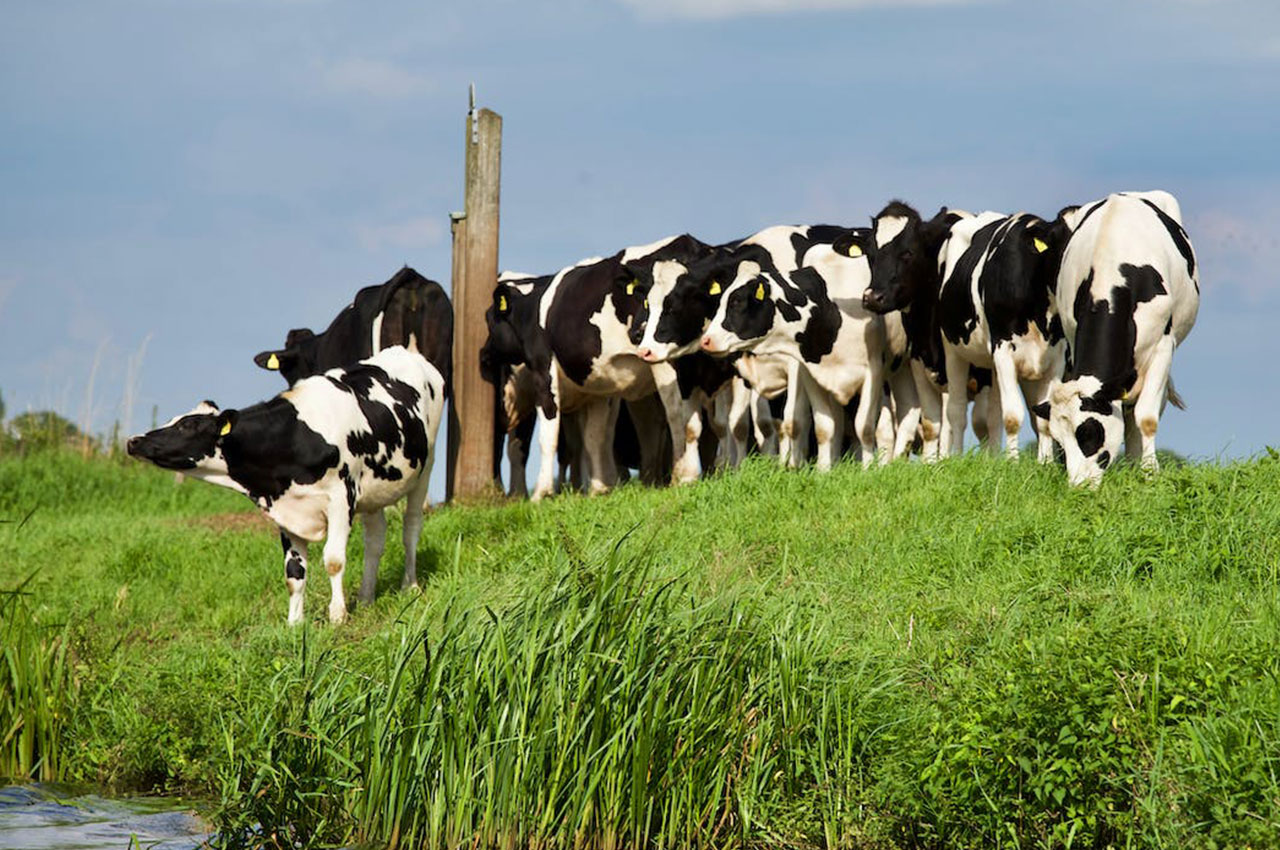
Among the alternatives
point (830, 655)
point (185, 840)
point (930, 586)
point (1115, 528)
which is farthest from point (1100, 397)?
point (185, 840)

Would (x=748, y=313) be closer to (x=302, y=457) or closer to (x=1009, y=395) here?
(x=1009, y=395)

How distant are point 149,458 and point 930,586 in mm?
6086

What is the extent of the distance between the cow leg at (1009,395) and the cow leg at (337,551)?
5.51 meters

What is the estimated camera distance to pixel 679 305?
55.6 ft

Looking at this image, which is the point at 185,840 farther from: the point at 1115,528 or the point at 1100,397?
the point at 1100,397

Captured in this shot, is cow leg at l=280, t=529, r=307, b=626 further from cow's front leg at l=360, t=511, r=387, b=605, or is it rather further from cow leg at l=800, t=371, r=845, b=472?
cow leg at l=800, t=371, r=845, b=472

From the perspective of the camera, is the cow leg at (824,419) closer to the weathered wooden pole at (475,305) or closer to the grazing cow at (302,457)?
the weathered wooden pole at (475,305)

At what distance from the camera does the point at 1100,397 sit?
12.2m

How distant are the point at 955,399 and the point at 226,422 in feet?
22.3

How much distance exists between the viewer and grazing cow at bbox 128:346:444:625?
41.5ft

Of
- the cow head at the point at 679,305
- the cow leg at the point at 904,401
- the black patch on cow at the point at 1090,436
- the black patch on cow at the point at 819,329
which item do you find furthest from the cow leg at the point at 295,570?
the cow leg at the point at 904,401

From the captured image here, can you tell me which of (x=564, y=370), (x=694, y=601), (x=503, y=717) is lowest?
(x=503, y=717)

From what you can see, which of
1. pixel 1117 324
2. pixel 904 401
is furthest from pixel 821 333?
pixel 1117 324

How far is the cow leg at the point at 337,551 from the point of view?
12.6m
